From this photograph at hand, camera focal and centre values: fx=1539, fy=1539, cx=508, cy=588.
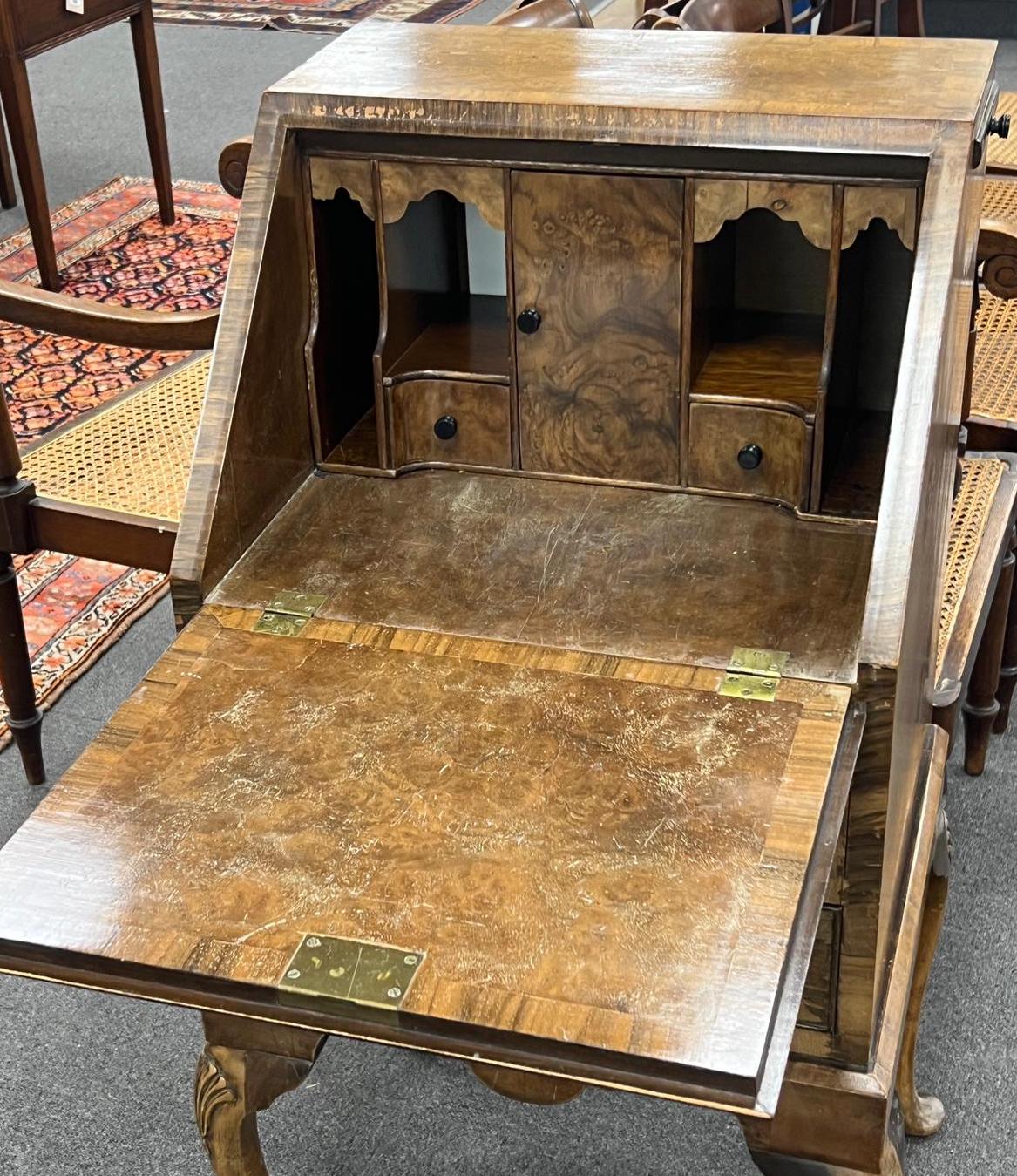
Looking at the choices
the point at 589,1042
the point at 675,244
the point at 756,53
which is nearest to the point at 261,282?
the point at 675,244

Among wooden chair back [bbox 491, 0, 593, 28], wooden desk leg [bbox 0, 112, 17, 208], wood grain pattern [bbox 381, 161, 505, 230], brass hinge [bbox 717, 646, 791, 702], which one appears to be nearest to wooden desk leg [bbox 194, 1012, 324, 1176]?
brass hinge [bbox 717, 646, 791, 702]

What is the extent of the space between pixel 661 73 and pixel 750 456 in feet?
1.31

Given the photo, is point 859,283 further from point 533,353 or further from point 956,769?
point 956,769

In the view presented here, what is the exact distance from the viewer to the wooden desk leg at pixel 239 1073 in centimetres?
130

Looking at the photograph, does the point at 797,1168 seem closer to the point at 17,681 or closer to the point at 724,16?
the point at 17,681

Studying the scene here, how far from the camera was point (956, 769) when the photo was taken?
2494 millimetres

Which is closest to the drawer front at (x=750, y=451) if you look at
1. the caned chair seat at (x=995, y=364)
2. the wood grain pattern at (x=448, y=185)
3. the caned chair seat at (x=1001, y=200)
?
the wood grain pattern at (x=448, y=185)

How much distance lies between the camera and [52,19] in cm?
404

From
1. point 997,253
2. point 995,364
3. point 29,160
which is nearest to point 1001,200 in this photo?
point 995,364

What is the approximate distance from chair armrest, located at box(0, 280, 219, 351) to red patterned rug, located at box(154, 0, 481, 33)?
14.9ft

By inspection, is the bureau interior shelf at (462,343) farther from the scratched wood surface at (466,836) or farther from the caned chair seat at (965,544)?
the caned chair seat at (965,544)

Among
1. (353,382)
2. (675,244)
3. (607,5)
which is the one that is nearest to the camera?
(675,244)

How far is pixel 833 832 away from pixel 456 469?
71cm

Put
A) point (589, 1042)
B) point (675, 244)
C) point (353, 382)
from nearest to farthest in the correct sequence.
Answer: point (589, 1042)
point (675, 244)
point (353, 382)
